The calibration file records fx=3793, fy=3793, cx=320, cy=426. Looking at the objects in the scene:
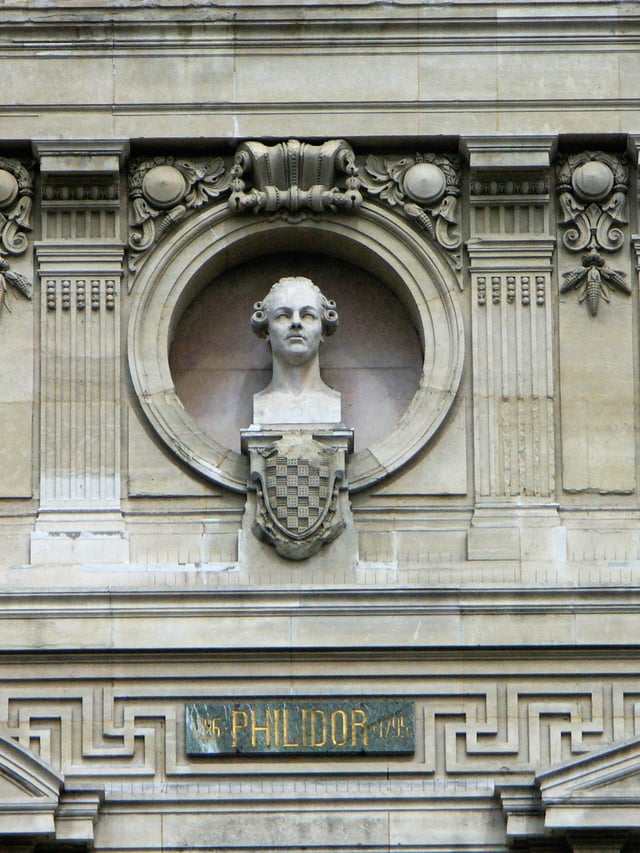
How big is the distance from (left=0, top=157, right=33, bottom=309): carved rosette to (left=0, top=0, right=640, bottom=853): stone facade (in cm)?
2

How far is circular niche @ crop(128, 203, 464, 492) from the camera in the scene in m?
31.3

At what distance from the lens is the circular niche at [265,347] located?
31.3 m

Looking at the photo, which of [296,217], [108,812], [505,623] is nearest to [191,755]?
[108,812]

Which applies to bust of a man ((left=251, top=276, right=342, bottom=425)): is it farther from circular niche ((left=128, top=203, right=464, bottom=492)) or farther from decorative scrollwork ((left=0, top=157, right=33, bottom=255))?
decorative scrollwork ((left=0, top=157, right=33, bottom=255))

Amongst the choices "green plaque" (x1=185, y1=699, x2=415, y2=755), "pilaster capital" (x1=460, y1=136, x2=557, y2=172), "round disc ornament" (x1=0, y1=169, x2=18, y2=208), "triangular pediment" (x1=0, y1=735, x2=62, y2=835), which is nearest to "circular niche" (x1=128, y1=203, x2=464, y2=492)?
"pilaster capital" (x1=460, y1=136, x2=557, y2=172)

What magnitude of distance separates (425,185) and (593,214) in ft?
4.70

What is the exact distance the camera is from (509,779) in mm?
30188

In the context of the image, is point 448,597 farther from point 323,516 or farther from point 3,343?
point 3,343

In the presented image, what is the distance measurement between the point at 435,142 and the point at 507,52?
3.23 ft

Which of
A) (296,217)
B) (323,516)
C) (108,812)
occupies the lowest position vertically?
(108,812)

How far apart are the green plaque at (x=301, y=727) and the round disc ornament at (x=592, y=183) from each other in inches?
183

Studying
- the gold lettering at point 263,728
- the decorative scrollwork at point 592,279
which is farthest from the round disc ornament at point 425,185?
the gold lettering at point 263,728

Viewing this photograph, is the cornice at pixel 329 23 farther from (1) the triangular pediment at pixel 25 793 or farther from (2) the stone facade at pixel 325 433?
(1) the triangular pediment at pixel 25 793

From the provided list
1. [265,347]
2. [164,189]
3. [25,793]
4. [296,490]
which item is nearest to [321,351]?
[265,347]
